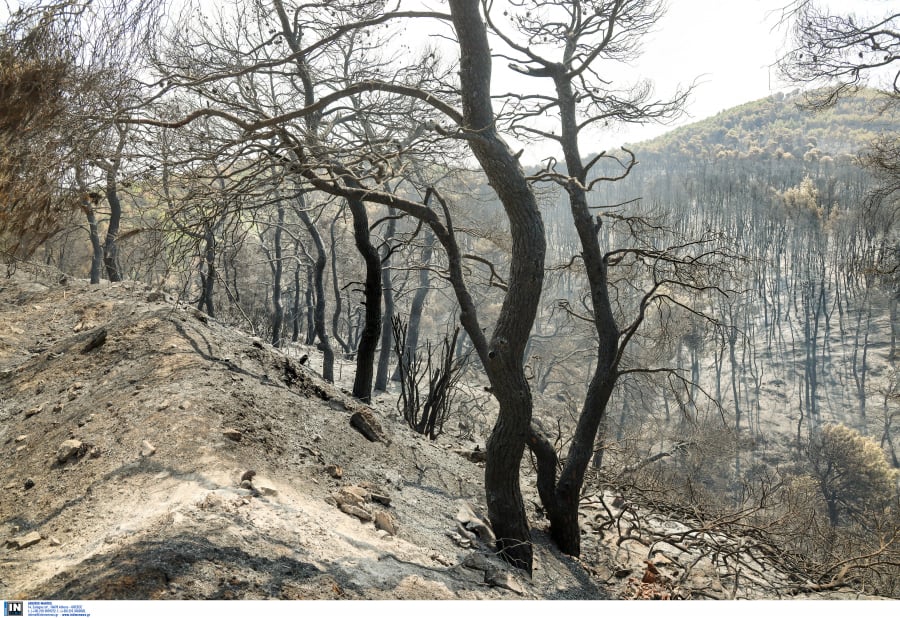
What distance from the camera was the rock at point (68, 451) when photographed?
4.00 meters

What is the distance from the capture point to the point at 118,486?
359cm

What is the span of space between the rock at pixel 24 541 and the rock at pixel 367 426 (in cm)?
248

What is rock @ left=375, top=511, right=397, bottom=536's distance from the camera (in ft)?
12.7

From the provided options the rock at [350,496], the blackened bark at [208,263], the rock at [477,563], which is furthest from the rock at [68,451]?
the rock at [477,563]

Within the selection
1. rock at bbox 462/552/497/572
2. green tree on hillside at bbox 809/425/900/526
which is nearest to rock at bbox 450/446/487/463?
rock at bbox 462/552/497/572

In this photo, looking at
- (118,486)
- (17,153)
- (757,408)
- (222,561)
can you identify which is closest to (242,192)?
(17,153)

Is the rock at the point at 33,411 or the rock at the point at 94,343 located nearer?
the rock at the point at 33,411

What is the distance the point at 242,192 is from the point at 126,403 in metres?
1.91

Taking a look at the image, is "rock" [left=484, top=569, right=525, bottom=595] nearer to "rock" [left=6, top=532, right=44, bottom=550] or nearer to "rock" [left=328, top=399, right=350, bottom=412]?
"rock" [left=328, top=399, right=350, bottom=412]

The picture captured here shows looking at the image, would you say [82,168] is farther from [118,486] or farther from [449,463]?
[449,463]

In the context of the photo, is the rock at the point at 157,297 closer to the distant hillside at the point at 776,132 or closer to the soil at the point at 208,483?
the soil at the point at 208,483

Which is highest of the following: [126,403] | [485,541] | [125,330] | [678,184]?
[678,184]

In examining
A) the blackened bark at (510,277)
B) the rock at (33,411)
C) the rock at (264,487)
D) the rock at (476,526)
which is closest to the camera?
the rock at (264,487)
